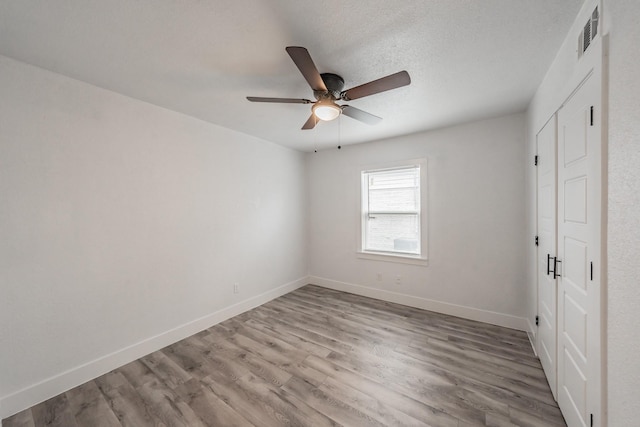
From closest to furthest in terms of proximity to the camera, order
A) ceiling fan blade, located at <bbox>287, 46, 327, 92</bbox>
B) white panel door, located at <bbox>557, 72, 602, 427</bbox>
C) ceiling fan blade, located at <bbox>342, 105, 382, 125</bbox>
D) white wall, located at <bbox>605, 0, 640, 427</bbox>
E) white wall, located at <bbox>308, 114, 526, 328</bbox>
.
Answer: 1. white wall, located at <bbox>605, 0, 640, 427</bbox>
2. white panel door, located at <bbox>557, 72, 602, 427</bbox>
3. ceiling fan blade, located at <bbox>287, 46, 327, 92</bbox>
4. ceiling fan blade, located at <bbox>342, 105, 382, 125</bbox>
5. white wall, located at <bbox>308, 114, 526, 328</bbox>

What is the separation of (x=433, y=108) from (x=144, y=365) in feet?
13.1

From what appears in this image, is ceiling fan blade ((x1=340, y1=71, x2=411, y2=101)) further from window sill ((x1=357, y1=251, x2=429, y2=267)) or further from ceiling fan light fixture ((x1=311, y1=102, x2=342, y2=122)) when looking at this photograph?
window sill ((x1=357, y1=251, x2=429, y2=267))

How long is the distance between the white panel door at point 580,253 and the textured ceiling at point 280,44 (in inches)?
23.5

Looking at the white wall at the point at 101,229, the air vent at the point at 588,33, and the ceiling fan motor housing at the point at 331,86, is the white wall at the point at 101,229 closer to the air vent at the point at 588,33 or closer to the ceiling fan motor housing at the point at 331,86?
the ceiling fan motor housing at the point at 331,86

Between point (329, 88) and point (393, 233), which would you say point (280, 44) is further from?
point (393, 233)

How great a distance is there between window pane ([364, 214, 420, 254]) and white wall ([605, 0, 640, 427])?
8.41 feet

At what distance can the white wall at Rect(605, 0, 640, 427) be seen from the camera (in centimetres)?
85

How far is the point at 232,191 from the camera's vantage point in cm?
329

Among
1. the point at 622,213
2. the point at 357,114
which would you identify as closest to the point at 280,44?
the point at 357,114

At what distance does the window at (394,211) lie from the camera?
3529 millimetres

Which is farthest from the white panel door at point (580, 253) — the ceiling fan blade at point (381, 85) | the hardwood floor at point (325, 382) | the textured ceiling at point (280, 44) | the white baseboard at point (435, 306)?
the white baseboard at point (435, 306)

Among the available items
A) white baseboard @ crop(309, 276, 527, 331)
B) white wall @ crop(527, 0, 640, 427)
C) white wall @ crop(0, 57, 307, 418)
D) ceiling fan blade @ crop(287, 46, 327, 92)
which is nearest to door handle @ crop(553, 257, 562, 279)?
white wall @ crop(527, 0, 640, 427)

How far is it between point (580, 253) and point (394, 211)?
8.11ft

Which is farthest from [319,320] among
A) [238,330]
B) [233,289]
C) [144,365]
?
[144,365]
